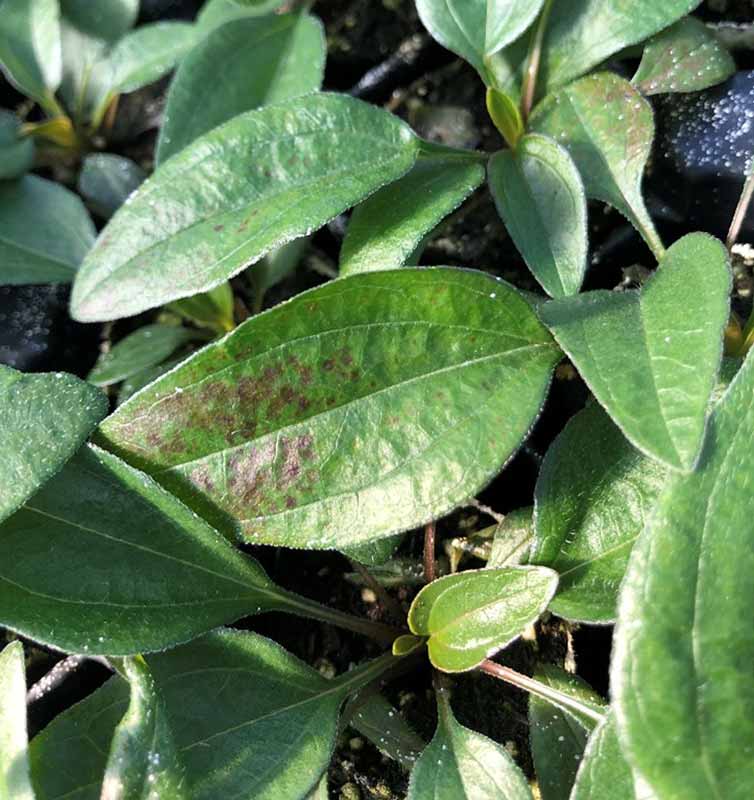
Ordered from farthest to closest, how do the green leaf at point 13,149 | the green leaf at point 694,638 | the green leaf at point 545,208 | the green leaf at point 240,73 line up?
1. the green leaf at point 13,149
2. the green leaf at point 240,73
3. the green leaf at point 545,208
4. the green leaf at point 694,638

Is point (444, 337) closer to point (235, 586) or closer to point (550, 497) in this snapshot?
point (550, 497)

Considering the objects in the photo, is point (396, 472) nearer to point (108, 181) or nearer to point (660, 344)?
point (660, 344)

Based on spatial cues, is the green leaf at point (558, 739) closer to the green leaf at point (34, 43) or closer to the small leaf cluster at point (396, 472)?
the small leaf cluster at point (396, 472)

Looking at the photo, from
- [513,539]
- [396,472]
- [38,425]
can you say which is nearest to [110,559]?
[38,425]

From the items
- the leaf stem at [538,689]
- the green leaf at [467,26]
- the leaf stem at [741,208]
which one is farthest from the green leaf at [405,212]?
the leaf stem at [538,689]

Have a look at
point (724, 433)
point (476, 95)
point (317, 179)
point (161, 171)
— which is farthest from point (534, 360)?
point (476, 95)

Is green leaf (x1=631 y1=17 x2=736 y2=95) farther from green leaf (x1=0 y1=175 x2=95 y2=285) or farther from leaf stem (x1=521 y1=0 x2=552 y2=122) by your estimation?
green leaf (x1=0 y1=175 x2=95 y2=285)

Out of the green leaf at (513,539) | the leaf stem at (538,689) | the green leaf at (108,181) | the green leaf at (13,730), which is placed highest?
the green leaf at (108,181)

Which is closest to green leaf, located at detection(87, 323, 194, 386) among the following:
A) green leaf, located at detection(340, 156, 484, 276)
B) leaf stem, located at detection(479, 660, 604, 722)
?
green leaf, located at detection(340, 156, 484, 276)
